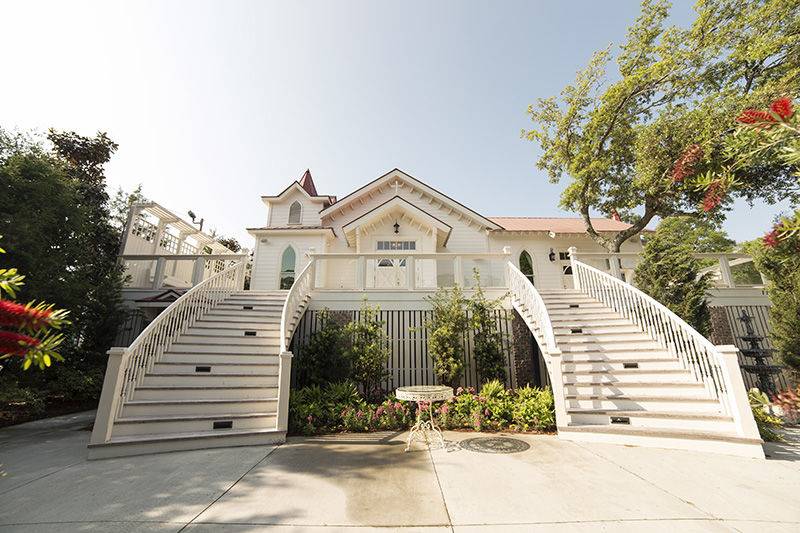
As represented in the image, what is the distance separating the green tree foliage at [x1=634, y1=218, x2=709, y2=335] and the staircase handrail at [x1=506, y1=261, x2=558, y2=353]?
2.87 meters

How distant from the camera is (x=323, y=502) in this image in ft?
12.3

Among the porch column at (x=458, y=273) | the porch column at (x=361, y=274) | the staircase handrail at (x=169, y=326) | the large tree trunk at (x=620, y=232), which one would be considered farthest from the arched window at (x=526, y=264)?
the staircase handrail at (x=169, y=326)

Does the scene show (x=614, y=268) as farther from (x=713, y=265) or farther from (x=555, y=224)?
(x=555, y=224)

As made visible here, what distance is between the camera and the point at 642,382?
6.69 metres

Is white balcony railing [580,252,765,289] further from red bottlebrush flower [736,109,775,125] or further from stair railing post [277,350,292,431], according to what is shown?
stair railing post [277,350,292,431]

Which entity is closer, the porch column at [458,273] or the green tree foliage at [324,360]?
the green tree foliage at [324,360]

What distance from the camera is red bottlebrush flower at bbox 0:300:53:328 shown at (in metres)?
1.82

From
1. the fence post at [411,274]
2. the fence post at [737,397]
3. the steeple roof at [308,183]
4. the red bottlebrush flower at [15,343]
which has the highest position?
the steeple roof at [308,183]

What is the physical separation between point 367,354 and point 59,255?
8.21 metres

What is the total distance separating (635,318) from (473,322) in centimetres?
398

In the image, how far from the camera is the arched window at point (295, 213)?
15930mm

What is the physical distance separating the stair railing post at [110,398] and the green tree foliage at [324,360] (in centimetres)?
354

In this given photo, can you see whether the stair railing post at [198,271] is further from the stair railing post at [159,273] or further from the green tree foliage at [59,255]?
the green tree foliage at [59,255]

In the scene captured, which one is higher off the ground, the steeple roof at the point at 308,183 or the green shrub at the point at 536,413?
the steeple roof at the point at 308,183
